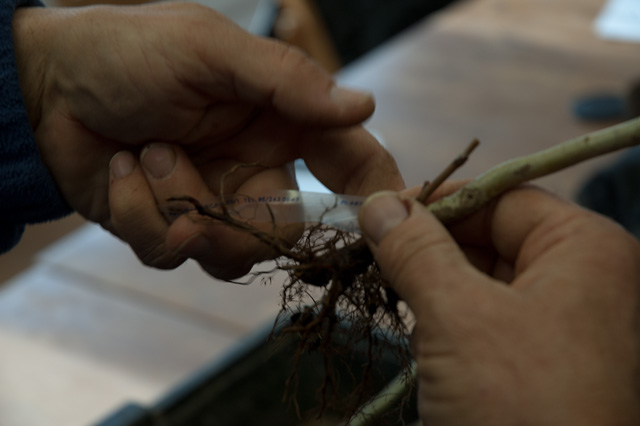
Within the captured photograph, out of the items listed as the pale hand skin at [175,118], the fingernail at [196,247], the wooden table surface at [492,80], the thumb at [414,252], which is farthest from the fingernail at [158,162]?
the wooden table surface at [492,80]

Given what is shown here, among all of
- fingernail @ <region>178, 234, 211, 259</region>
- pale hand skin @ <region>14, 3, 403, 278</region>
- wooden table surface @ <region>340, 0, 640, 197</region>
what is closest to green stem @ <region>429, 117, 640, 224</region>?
pale hand skin @ <region>14, 3, 403, 278</region>

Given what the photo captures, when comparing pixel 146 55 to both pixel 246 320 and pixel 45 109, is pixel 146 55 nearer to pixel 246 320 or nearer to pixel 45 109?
pixel 45 109

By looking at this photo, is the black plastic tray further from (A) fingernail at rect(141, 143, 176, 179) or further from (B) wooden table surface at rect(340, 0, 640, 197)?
(B) wooden table surface at rect(340, 0, 640, 197)

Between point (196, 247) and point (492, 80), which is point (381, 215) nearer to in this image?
point (196, 247)

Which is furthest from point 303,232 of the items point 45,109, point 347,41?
point 347,41

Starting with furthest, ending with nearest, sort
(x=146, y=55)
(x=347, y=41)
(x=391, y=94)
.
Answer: (x=347, y=41) < (x=391, y=94) < (x=146, y=55)

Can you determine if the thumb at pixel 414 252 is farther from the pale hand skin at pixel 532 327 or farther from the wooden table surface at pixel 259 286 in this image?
the wooden table surface at pixel 259 286

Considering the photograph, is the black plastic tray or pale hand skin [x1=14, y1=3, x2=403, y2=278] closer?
pale hand skin [x1=14, y1=3, x2=403, y2=278]
